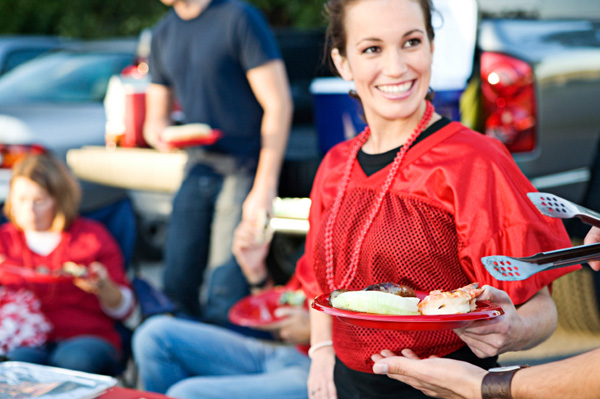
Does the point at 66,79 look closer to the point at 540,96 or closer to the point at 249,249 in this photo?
the point at 249,249

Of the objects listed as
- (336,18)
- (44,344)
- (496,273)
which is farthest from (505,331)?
(44,344)

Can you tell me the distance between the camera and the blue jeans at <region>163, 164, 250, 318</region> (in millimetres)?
3229

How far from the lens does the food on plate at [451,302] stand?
4.49 feet

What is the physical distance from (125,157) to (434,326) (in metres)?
3.97

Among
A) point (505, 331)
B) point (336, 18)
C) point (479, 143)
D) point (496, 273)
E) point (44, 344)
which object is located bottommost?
point (44, 344)

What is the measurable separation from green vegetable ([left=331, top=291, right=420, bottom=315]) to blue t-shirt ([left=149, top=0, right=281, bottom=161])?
71.0 inches

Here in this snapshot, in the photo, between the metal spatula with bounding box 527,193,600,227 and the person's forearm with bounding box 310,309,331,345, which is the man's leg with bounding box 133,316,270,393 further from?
the metal spatula with bounding box 527,193,600,227

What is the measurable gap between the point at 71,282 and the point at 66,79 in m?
3.13

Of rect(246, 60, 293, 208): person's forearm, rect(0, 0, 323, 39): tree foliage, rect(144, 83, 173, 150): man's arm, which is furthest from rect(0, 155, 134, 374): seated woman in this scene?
rect(0, 0, 323, 39): tree foliage

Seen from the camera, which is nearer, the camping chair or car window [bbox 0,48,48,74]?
the camping chair

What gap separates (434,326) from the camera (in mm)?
1345

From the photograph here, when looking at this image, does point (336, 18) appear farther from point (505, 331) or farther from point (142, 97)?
point (142, 97)

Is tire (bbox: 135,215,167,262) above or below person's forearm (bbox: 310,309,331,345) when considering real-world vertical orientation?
below

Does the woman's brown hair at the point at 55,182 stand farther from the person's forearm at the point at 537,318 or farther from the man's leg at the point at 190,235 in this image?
the person's forearm at the point at 537,318
